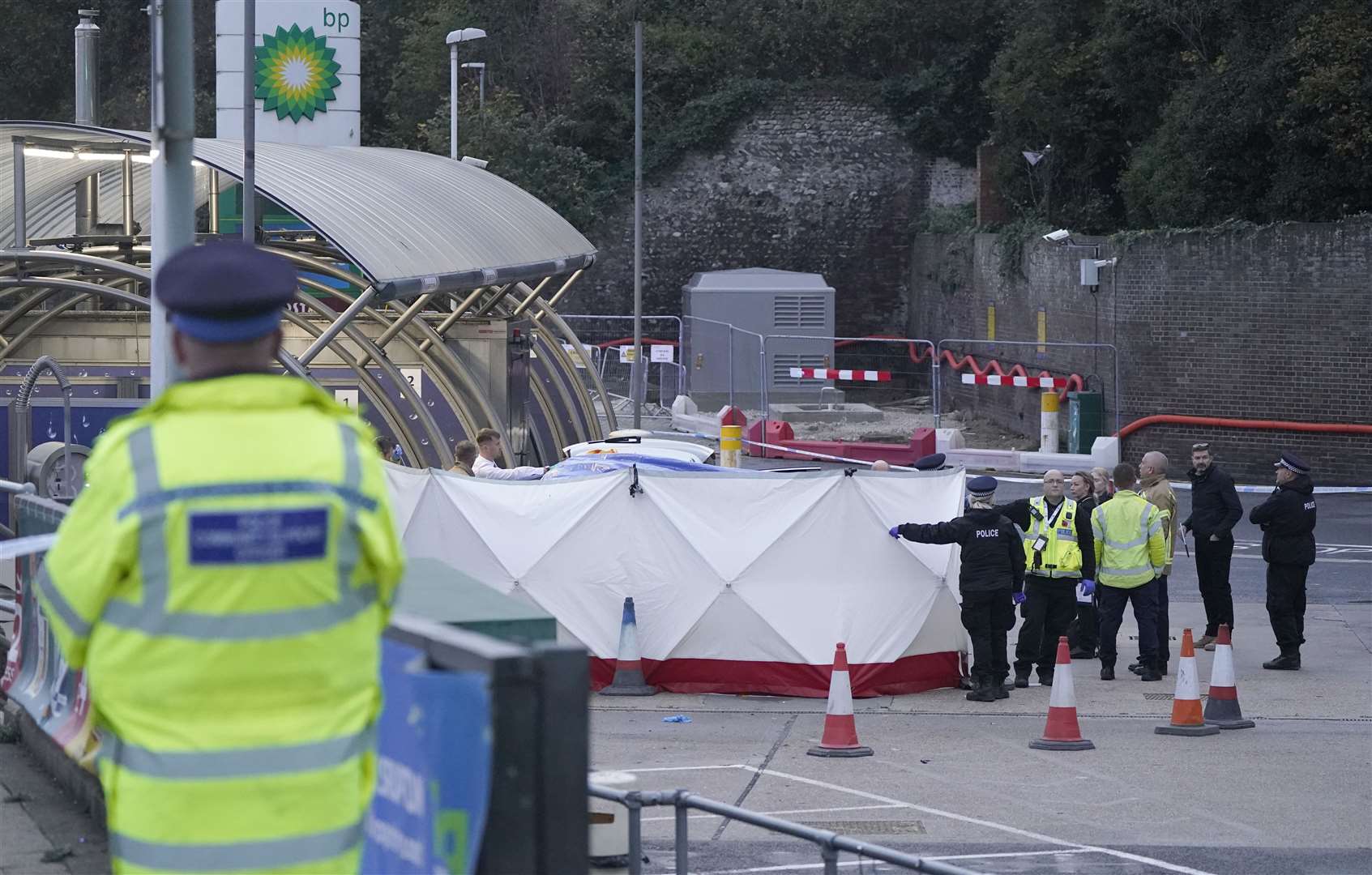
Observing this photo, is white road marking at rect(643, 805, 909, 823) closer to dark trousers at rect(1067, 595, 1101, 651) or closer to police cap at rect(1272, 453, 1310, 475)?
dark trousers at rect(1067, 595, 1101, 651)

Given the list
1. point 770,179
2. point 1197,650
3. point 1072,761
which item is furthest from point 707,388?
point 1072,761

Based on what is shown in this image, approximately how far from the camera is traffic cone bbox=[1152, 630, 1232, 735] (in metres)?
11.5

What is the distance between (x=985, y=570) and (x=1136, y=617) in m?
1.76

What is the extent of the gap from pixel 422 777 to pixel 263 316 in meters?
1.33

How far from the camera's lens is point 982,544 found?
1257cm

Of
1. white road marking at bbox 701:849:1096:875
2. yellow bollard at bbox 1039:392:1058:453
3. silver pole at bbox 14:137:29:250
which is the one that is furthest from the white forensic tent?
yellow bollard at bbox 1039:392:1058:453

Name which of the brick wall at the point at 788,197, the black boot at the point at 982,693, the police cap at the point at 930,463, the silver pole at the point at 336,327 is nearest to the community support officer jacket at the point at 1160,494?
the police cap at the point at 930,463

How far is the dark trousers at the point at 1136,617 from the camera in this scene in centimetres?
1349

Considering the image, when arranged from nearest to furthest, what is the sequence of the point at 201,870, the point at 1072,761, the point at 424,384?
the point at 201,870 < the point at 1072,761 < the point at 424,384

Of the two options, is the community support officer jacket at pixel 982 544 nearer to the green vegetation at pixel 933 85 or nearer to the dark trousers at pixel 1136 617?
the dark trousers at pixel 1136 617

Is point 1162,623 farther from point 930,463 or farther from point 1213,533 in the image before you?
point 930,463

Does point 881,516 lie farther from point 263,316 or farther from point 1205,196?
point 1205,196

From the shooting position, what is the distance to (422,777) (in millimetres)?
3998

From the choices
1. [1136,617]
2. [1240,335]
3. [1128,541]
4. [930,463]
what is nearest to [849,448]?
[1240,335]
